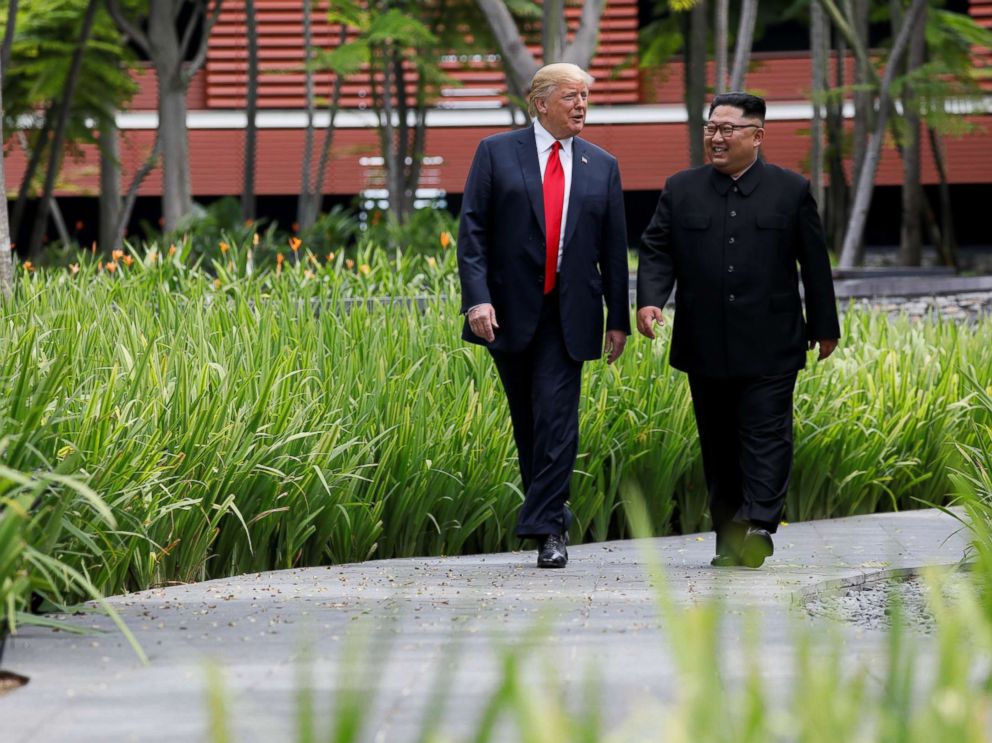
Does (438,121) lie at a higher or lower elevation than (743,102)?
higher

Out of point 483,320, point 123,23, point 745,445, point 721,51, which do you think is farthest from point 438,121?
point 483,320

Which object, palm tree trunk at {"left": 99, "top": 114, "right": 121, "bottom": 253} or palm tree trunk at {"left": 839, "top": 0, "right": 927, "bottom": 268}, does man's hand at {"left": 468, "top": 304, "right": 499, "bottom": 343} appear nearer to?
palm tree trunk at {"left": 839, "top": 0, "right": 927, "bottom": 268}

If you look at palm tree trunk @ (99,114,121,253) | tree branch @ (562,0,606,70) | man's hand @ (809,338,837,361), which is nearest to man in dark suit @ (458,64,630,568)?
man's hand @ (809,338,837,361)

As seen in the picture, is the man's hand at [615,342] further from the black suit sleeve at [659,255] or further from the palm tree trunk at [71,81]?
the palm tree trunk at [71,81]

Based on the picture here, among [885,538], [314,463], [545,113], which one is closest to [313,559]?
[314,463]

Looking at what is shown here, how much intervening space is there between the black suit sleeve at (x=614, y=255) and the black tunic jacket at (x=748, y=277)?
9cm

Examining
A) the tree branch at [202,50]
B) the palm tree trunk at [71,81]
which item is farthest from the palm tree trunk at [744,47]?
the palm tree trunk at [71,81]

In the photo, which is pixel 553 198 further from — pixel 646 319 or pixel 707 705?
pixel 707 705

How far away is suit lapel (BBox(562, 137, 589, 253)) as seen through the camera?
18.9 feet

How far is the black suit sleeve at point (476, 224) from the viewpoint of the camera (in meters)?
5.72

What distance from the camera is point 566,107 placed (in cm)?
570

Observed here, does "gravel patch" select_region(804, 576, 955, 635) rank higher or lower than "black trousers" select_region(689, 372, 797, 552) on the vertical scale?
lower

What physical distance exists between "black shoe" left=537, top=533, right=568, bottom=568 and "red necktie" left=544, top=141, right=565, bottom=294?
92cm

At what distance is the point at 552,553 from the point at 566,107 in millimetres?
1512
